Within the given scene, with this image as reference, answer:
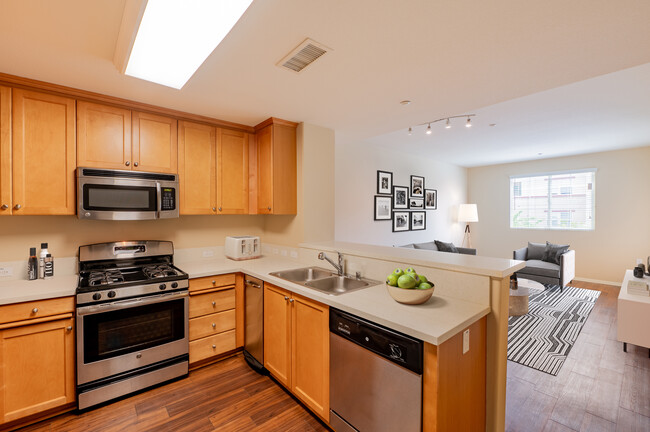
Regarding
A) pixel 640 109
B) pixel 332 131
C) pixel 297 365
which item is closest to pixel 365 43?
pixel 332 131

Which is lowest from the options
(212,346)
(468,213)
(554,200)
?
(212,346)

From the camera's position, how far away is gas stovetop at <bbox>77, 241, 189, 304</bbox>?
6.85 feet

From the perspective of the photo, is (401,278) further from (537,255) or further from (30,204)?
(537,255)

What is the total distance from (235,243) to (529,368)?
310 centimetres

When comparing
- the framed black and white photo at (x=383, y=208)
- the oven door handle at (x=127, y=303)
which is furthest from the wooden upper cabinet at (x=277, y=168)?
the framed black and white photo at (x=383, y=208)

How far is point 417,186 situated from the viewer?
5883mm

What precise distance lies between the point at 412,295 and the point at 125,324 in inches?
82.8

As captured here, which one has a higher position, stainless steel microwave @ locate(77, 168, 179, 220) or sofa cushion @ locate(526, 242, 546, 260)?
stainless steel microwave @ locate(77, 168, 179, 220)

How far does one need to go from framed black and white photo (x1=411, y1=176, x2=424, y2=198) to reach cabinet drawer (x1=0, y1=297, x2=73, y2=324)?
5.28 metres

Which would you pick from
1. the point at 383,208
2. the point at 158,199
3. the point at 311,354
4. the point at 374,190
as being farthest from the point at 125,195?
the point at 383,208

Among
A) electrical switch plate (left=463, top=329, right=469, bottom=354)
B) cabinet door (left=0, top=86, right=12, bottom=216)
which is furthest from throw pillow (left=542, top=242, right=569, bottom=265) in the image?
cabinet door (left=0, top=86, right=12, bottom=216)

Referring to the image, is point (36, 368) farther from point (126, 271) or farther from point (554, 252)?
point (554, 252)

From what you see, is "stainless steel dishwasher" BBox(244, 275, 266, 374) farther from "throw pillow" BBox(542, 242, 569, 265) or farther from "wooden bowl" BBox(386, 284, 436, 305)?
"throw pillow" BBox(542, 242, 569, 265)

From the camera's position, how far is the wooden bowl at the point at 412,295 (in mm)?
1650
